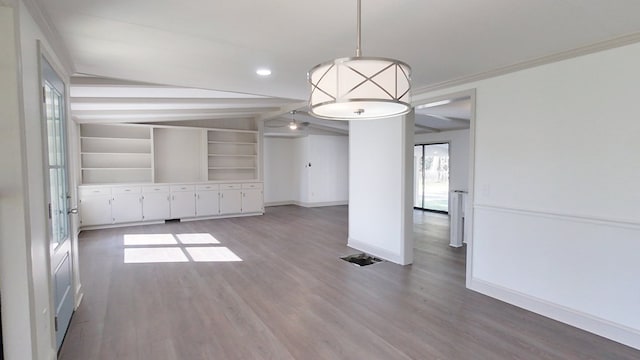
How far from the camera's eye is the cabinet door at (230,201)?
7879mm

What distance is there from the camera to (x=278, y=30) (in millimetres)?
2318

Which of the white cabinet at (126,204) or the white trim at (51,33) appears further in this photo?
the white cabinet at (126,204)

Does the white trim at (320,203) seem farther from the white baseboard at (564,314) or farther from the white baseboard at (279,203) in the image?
the white baseboard at (564,314)

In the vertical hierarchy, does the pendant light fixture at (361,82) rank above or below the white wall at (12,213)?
above

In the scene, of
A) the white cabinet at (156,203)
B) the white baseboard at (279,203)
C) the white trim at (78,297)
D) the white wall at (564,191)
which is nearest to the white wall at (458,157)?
the white baseboard at (279,203)

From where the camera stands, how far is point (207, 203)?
25.2ft

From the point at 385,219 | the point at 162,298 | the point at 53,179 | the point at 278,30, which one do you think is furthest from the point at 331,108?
the point at 385,219

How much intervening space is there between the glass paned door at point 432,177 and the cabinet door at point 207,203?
5.53m

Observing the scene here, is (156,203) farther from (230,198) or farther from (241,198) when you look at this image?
(241,198)

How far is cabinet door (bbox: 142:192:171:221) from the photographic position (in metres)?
6.98

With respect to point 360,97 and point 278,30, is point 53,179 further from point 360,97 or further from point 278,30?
point 360,97

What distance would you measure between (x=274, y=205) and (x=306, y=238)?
4.50 meters

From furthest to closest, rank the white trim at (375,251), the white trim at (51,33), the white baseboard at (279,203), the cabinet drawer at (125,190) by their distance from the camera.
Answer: the white baseboard at (279,203)
the cabinet drawer at (125,190)
the white trim at (375,251)
the white trim at (51,33)

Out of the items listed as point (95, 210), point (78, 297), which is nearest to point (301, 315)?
point (78, 297)
